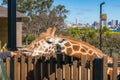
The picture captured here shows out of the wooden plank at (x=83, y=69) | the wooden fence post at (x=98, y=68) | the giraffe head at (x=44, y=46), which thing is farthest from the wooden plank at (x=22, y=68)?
the wooden fence post at (x=98, y=68)

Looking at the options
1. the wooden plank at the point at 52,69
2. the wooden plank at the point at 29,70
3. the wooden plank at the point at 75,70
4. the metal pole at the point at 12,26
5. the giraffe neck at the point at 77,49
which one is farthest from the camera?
the giraffe neck at the point at 77,49

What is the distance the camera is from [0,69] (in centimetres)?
279

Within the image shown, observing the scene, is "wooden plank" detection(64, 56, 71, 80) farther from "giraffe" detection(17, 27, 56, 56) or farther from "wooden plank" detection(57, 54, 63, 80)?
"giraffe" detection(17, 27, 56, 56)

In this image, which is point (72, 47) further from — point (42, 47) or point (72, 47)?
point (42, 47)

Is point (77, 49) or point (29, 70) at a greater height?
point (77, 49)

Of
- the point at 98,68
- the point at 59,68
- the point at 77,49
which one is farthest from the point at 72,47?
the point at 98,68

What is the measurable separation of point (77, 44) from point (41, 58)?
1.47 m

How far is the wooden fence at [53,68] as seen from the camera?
676 centimetres

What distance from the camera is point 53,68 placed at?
7.22 meters

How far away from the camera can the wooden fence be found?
22.2 feet

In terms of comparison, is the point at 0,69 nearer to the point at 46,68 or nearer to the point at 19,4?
the point at 46,68

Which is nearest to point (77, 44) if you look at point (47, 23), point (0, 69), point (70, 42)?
point (70, 42)

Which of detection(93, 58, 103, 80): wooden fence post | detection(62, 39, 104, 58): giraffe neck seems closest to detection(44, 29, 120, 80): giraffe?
detection(62, 39, 104, 58): giraffe neck

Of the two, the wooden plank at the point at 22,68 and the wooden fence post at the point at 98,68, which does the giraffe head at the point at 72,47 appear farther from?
the wooden fence post at the point at 98,68
